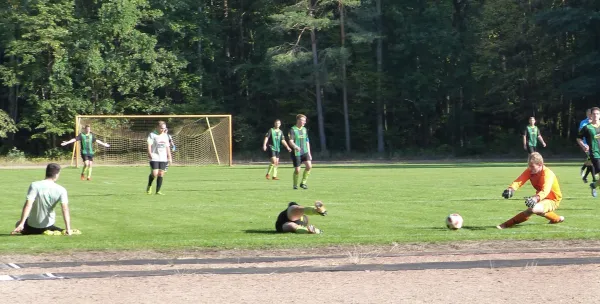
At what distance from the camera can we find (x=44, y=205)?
1367 cm

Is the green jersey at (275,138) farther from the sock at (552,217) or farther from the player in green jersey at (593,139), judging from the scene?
the sock at (552,217)

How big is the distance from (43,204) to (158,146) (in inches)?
365

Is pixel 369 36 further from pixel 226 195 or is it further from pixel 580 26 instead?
pixel 226 195

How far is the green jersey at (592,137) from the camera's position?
19.5 metres

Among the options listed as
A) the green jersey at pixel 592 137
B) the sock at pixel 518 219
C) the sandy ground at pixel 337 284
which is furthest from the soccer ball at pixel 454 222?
the green jersey at pixel 592 137

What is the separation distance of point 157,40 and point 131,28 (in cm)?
362

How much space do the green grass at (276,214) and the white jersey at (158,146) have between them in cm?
104

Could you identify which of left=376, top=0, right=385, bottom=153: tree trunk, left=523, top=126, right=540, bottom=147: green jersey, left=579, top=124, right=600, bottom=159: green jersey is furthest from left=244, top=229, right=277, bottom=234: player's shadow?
left=376, top=0, right=385, bottom=153: tree trunk

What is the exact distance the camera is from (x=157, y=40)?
61156mm

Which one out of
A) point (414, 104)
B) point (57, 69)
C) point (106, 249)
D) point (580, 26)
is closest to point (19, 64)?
point (57, 69)

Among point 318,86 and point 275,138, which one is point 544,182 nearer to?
point 275,138

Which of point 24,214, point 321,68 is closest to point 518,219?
point 24,214

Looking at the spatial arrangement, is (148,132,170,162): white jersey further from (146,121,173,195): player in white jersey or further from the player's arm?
the player's arm

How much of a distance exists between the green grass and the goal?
2144cm
